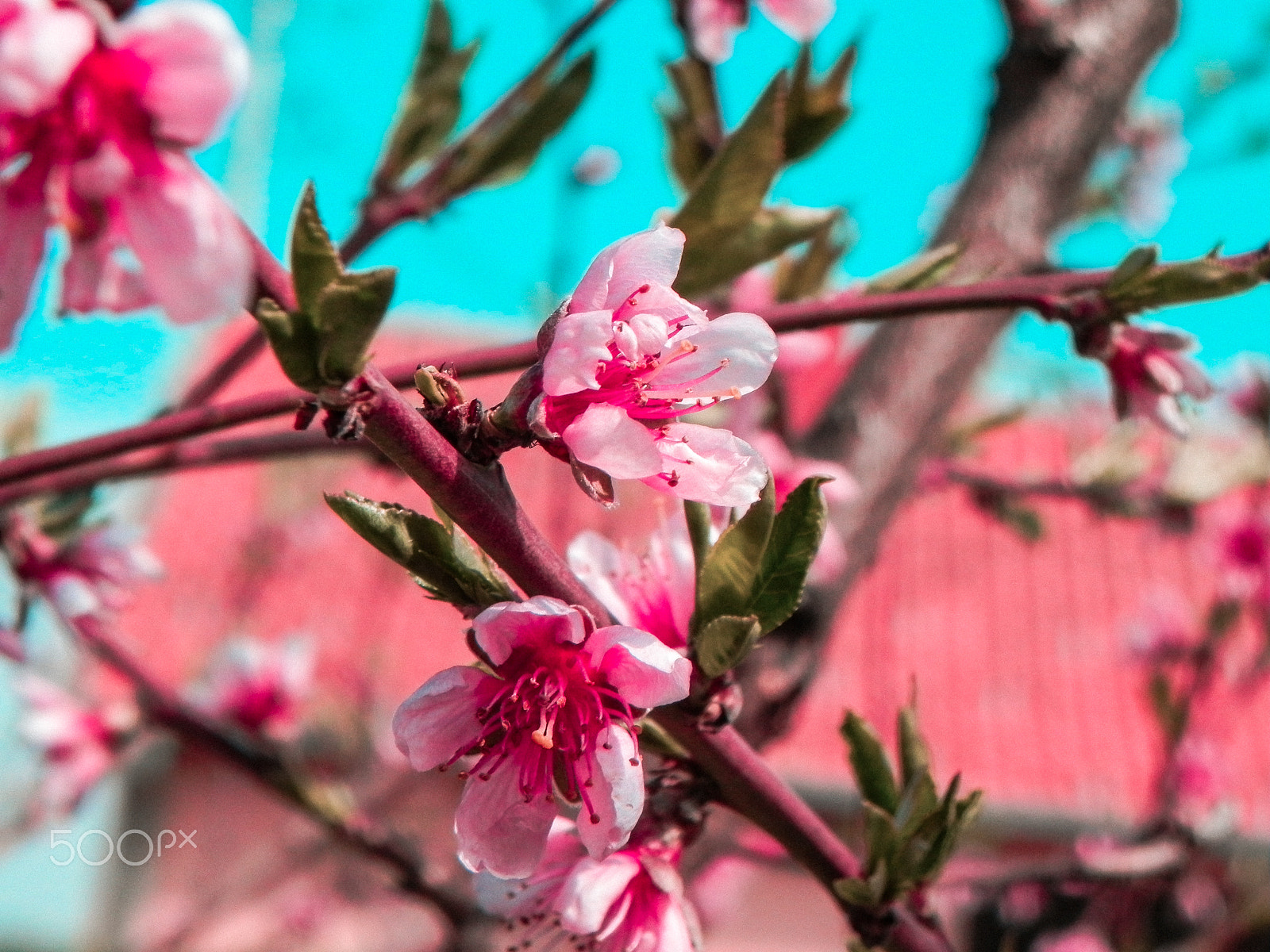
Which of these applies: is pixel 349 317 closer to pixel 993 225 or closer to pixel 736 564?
pixel 736 564

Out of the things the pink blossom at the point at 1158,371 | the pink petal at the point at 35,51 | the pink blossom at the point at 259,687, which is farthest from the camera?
the pink blossom at the point at 259,687

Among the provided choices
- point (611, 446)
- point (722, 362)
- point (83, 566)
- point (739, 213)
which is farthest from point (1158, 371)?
point (83, 566)

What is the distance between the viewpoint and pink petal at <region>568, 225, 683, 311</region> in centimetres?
67

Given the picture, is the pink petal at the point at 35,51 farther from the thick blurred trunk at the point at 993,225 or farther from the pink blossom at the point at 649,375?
the thick blurred trunk at the point at 993,225

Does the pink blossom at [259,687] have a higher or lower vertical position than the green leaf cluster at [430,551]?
lower

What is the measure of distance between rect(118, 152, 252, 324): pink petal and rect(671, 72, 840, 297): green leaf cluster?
0.46 meters

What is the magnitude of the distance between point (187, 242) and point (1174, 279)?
77cm

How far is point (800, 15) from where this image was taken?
1313mm

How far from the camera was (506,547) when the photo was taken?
0.64 meters

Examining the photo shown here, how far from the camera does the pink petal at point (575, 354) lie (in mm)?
634

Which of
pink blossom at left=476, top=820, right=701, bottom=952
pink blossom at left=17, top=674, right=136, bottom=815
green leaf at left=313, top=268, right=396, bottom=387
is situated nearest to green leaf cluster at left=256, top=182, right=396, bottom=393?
green leaf at left=313, top=268, right=396, bottom=387

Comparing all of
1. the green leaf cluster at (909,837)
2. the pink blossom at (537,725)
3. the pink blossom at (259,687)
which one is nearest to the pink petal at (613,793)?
the pink blossom at (537,725)

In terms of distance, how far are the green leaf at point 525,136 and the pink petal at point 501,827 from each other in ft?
2.53

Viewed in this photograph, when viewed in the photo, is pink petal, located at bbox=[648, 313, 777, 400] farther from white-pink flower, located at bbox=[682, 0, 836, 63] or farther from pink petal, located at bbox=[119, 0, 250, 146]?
white-pink flower, located at bbox=[682, 0, 836, 63]
